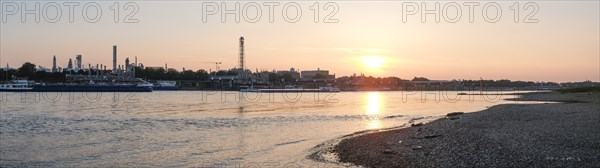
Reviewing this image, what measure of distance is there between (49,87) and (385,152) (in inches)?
6468

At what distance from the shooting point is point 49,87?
165 metres

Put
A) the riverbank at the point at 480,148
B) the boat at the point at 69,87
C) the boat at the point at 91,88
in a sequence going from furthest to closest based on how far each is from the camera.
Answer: the boat at the point at 91,88 < the boat at the point at 69,87 < the riverbank at the point at 480,148

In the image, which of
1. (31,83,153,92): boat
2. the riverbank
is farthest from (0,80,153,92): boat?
the riverbank

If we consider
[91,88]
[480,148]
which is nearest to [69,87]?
[91,88]

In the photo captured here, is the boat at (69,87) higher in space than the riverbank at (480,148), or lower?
higher

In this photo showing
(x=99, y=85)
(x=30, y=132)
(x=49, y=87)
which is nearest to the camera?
(x=30, y=132)

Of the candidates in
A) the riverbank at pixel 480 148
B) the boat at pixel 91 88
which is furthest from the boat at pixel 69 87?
the riverbank at pixel 480 148

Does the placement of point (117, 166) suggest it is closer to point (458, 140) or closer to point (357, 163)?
point (357, 163)

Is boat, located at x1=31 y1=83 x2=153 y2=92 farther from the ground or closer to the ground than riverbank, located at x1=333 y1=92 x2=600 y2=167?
farther from the ground

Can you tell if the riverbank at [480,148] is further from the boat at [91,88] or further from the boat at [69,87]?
the boat at [69,87]

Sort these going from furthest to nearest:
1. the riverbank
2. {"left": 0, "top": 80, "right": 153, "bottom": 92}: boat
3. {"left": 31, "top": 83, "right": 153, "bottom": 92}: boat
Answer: {"left": 31, "top": 83, "right": 153, "bottom": 92}: boat < {"left": 0, "top": 80, "right": 153, "bottom": 92}: boat < the riverbank

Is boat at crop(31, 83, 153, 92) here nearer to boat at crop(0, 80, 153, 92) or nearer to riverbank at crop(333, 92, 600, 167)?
boat at crop(0, 80, 153, 92)

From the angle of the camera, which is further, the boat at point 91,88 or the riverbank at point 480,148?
the boat at point 91,88

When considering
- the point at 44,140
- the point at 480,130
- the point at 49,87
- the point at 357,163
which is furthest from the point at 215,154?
the point at 49,87
